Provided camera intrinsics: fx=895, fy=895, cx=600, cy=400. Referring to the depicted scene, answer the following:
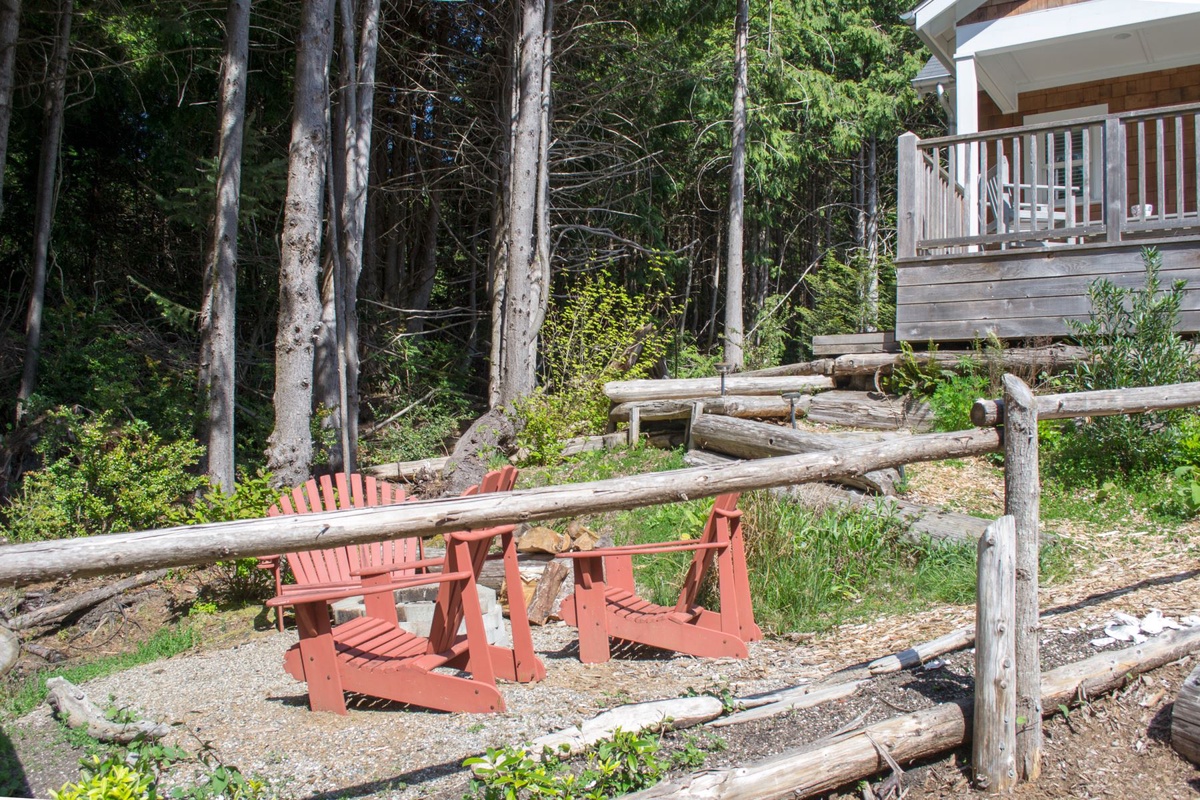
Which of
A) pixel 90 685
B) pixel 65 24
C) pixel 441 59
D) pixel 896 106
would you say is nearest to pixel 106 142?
pixel 65 24

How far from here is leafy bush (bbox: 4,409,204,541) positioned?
25.6 ft

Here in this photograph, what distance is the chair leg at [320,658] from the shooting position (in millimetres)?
4109

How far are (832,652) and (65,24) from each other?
442 inches

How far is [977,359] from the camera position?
29.0 feet

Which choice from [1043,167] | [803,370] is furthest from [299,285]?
[1043,167]

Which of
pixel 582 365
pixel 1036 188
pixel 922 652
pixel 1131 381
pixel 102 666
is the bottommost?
pixel 102 666

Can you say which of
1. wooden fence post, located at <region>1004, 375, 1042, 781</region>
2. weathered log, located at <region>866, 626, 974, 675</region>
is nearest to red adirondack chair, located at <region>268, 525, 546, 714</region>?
weathered log, located at <region>866, 626, 974, 675</region>

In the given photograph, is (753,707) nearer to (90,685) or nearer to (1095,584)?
(1095,584)

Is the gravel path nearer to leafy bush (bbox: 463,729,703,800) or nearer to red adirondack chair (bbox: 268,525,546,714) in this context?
red adirondack chair (bbox: 268,525,546,714)

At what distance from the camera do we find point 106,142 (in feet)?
45.9

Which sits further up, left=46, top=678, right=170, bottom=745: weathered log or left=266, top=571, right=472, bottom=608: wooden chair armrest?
left=266, top=571, right=472, bottom=608: wooden chair armrest

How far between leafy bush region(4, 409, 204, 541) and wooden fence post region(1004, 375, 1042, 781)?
258 inches

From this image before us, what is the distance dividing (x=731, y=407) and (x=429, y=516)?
6861 millimetres

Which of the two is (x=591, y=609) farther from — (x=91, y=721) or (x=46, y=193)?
(x=46, y=193)
